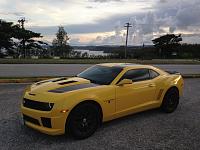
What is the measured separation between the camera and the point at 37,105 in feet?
18.0

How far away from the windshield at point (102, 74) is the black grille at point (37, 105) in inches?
56.9

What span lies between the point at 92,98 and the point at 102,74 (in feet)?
3.85

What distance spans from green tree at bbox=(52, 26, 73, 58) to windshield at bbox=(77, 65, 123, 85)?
62667 millimetres

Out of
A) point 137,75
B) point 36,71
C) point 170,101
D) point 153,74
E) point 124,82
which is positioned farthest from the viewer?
point 36,71

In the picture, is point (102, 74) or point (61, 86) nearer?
point (61, 86)

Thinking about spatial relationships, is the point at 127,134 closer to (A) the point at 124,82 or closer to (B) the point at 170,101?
(A) the point at 124,82

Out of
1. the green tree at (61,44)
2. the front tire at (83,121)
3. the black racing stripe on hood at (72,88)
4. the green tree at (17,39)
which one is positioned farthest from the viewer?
the green tree at (61,44)

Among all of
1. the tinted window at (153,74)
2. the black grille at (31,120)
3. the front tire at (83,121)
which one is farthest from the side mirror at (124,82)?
the black grille at (31,120)

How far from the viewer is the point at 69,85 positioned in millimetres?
5945

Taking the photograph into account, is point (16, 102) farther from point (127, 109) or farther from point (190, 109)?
point (190, 109)

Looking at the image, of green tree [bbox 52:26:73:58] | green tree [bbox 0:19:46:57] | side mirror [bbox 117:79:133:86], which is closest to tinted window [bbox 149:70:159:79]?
side mirror [bbox 117:79:133:86]

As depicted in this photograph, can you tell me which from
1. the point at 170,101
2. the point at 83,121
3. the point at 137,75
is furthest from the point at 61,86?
the point at 170,101

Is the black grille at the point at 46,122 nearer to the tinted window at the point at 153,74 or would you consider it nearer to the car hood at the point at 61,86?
the car hood at the point at 61,86

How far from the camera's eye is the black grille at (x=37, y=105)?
5318 millimetres
